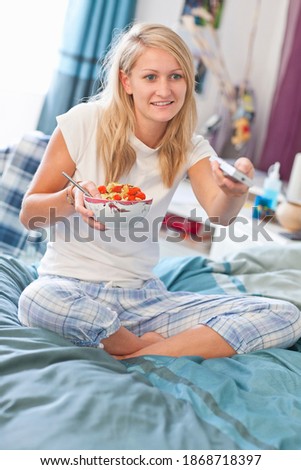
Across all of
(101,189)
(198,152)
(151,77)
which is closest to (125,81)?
(151,77)

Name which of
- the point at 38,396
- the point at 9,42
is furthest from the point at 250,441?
the point at 9,42

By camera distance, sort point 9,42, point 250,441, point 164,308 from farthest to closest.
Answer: point 9,42, point 164,308, point 250,441

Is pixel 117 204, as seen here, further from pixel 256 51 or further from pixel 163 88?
pixel 256 51

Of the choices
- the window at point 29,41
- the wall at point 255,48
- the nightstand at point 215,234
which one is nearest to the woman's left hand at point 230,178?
the nightstand at point 215,234

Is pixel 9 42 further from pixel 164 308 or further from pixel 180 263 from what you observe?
pixel 164 308

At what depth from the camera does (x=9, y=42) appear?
10.7 feet

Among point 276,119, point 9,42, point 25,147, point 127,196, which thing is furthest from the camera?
point 276,119

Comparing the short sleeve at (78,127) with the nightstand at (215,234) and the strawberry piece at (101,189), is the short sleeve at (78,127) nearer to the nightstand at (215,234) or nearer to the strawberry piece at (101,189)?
the strawberry piece at (101,189)

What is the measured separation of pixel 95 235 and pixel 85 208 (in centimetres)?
24

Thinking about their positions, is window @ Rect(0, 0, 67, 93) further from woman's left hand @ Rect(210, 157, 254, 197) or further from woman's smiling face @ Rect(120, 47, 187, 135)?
woman's left hand @ Rect(210, 157, 254, 197)

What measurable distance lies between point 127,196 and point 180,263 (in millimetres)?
654

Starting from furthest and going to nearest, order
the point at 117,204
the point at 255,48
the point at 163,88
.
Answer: the point at 255,48
the point at 163,88
the point at 117,204

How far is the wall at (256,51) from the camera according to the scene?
371 centimetres

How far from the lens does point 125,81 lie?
73.2 inches
